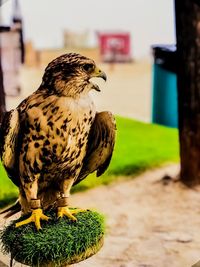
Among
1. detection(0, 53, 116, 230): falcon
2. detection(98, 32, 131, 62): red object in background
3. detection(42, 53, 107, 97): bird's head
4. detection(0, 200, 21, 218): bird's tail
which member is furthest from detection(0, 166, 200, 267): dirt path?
detection(98, 32, 131, 62): red object in background

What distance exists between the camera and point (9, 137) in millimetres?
1663

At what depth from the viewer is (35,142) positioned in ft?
5.49

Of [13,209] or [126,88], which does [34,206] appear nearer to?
[13,209]

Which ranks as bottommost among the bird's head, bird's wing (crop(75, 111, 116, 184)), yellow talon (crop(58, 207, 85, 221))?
yellow talon (crop(58, 207, 85, 221))

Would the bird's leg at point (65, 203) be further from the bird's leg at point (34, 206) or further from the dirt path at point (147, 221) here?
the dirt path at point (147, 221)

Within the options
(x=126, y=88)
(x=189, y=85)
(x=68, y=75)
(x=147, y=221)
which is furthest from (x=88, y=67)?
(x=126, y=88)

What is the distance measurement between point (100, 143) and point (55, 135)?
0.65 ft

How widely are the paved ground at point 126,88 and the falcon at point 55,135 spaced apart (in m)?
2.23

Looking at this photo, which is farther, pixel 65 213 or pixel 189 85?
pixel 189 85

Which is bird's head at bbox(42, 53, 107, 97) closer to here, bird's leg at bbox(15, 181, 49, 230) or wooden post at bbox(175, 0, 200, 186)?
bird's leg at bbox(15, 181, 49, 230)

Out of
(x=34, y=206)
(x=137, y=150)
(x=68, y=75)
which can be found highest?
(x=68, y=75)

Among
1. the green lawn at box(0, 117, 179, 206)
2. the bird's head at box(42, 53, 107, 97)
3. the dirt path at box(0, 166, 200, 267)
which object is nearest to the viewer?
the bird's head at box(42, 53, 107, 97)

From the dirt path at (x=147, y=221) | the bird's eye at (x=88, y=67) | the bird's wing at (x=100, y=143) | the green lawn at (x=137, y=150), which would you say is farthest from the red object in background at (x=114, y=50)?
the bird's eye at (x=88, y=67)

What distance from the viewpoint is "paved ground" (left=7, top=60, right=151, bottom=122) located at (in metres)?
4.72
